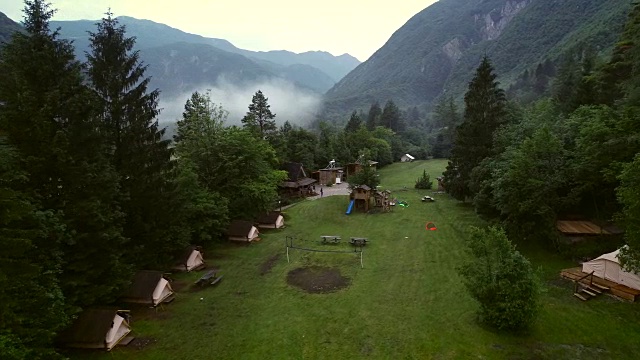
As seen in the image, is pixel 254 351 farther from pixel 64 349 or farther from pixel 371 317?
pixel 64 349

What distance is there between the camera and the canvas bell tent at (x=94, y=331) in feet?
63.7

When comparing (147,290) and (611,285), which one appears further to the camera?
(147,290)

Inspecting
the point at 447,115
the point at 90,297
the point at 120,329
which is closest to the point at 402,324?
the point at 120,329

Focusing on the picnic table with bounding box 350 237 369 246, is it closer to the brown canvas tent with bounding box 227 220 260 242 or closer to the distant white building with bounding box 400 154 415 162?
the brown canvas tent with bounding box 227 220 260 242

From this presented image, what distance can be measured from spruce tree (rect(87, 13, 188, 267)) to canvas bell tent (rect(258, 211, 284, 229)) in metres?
16.2

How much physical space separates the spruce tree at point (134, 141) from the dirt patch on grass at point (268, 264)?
770 cm

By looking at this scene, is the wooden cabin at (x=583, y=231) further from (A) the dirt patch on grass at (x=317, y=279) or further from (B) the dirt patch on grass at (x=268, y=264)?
(B) the dirt patch on grass at (x=268, y=264)

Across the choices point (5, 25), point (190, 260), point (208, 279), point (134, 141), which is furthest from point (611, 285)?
point (5, 25)

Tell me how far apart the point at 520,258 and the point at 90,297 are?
22393 mm

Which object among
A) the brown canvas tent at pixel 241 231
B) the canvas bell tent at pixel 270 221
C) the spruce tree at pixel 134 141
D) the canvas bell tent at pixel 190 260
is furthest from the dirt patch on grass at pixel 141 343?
the canvas bell tent at pixel 270 221

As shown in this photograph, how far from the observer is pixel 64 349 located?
1947 cm

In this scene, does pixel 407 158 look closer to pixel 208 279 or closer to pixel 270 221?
pixel 270 221

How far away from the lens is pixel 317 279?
29094 millimetres

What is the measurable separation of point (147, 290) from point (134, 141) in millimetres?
9797
